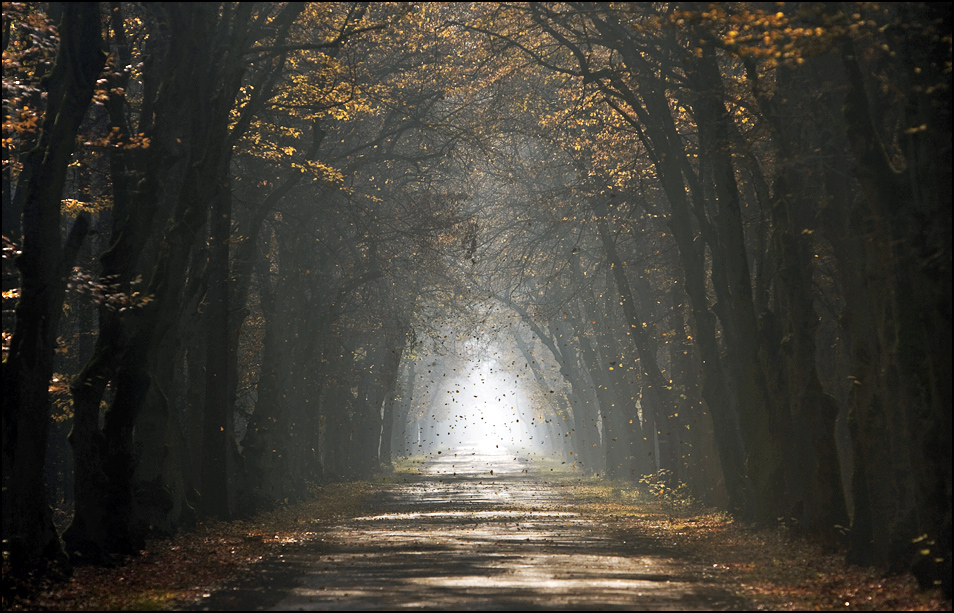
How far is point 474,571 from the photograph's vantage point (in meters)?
14.3

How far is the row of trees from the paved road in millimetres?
2527

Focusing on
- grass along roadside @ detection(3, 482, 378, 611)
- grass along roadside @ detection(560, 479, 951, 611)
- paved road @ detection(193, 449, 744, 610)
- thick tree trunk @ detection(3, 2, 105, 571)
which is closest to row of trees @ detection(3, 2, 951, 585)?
thick tree trunk @ detection(3, 2, 105, 571)

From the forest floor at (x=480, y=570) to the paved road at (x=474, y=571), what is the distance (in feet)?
0.07

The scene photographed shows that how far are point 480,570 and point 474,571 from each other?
153 mm

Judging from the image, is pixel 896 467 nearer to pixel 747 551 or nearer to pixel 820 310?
pixel 747 551

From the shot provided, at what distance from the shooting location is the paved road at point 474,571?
37.2 ft

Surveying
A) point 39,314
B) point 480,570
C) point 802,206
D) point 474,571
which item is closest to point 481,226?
point 802,206

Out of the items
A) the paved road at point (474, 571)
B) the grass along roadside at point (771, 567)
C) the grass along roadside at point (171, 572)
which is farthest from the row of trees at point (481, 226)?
the paved road at point (474, 571)

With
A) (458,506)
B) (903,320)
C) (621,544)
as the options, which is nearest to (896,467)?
(903,320)

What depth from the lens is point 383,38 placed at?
24.8 meters

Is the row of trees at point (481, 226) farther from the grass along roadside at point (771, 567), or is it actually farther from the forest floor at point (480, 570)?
the forest floor at point (480, 570)

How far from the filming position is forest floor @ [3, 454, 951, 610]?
455 inches

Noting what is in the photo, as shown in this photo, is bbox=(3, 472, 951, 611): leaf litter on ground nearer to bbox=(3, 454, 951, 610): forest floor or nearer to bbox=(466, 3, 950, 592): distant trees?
bbox=(3, 454, 951, 610): forest floor

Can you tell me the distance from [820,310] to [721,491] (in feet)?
15.1
